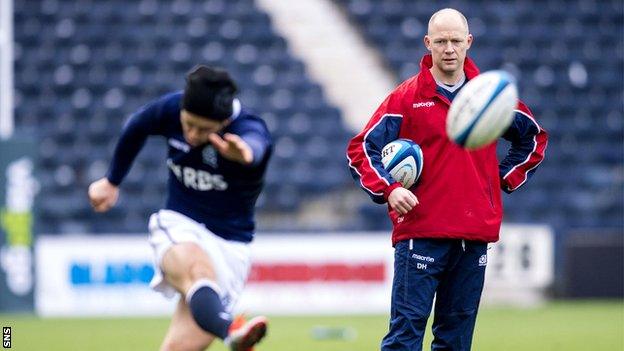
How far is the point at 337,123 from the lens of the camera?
54.0ft

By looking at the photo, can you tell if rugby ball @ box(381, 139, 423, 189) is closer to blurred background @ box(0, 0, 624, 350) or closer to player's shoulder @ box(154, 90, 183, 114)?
player's shoulder @ box(154, 90, 183, 114)

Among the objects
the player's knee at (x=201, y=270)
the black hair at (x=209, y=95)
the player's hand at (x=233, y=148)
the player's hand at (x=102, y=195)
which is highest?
the black hair at (x=209, y=95)

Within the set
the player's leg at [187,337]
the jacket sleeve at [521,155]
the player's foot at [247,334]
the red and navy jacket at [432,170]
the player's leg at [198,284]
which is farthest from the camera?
the jacket sleeve at [521,155]

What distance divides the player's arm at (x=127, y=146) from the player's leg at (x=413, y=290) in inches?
50.5

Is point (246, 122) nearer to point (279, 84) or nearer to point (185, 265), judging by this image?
point (185, 265)

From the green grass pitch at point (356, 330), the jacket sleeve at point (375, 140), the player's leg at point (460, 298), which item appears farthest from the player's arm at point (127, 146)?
the green grass pitch at point (356, 330)

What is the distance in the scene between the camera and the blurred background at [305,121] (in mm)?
13266

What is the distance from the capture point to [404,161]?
Result: 530 centimetres

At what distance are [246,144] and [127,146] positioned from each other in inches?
32.0

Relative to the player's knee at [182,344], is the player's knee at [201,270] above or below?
above

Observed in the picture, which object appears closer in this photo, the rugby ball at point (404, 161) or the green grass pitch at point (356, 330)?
the rugby ball at point (404, 161)

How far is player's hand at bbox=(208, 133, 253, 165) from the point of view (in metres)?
4.58

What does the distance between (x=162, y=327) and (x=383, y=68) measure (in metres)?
7.52

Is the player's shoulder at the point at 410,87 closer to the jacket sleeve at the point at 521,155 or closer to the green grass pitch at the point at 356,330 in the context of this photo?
the jacket sleeve at the point at 521,155
